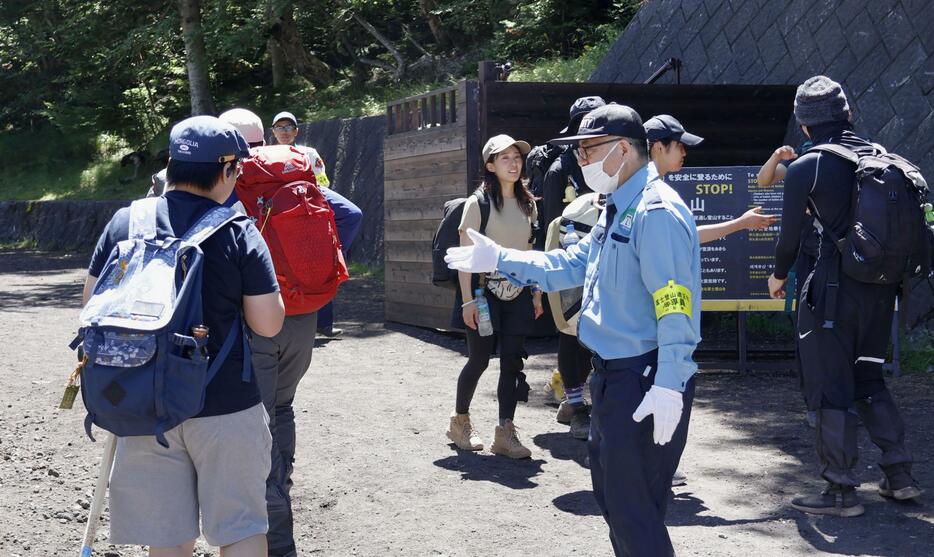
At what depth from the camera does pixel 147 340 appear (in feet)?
10.7

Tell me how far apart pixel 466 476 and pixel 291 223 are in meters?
2.35

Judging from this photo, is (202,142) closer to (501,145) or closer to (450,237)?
(501,145)

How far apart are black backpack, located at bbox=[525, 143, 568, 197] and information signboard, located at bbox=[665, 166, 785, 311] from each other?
1.51 m

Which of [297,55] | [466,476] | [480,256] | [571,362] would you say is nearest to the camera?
[480,256]

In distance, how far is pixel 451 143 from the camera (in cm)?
1084

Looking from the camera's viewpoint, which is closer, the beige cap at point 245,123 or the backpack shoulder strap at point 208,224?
the backpack shoulder strap at point 208,224

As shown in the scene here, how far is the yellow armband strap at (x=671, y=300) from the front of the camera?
3502mm

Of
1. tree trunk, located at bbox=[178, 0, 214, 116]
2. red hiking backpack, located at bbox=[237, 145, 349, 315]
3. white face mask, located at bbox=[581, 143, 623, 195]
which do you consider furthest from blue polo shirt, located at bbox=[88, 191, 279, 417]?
tree trunk, located at bbox=[178, 0, 214, 116]

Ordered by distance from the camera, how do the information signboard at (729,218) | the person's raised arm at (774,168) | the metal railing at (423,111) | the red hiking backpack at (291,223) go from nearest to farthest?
the red hiking backpack at (291,223) → the person's raised arm at (774,168) → the information signboard at (729,218) → the metal railing at (423,111)

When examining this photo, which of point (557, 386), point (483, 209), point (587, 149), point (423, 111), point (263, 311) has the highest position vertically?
point (423, 111)

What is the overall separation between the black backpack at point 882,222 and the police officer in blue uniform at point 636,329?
1989mm

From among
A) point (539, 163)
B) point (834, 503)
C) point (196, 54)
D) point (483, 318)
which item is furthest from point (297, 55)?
point (834, 503)

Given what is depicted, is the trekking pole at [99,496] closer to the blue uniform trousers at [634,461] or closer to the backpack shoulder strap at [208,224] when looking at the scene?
the backpack shoulder strap at [208,224]

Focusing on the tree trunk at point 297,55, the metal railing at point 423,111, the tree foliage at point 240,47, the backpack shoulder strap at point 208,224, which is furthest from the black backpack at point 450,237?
the tree trunk at point 297,55
